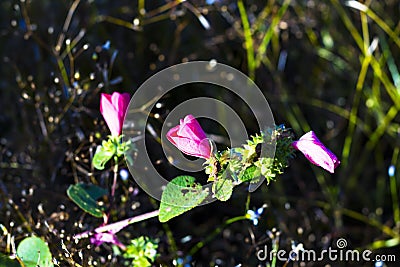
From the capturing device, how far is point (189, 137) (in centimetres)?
60

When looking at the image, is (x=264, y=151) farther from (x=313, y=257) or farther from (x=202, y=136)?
(x=313, y=257)

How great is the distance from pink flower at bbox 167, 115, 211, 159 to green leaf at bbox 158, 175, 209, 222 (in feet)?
0.21

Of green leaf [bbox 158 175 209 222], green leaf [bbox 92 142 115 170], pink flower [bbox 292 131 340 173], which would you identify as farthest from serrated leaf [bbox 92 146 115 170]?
pink flower [bbox 292 131 340 173]

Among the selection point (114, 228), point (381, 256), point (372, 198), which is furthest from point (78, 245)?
point (372, 198)

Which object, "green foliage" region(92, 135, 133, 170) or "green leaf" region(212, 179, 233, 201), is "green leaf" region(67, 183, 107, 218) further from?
"green leaf" region(212, 179, 233, 201)

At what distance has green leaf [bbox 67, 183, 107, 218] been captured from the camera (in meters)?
0.77

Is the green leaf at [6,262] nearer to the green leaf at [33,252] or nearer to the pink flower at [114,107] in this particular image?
the green leaf at [33,252]

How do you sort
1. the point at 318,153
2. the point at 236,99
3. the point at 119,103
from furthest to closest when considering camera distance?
the point at 236,99 < the point at 119,103 < the point at 318,153

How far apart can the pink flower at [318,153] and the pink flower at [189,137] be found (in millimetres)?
104

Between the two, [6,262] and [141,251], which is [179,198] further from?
[6,262]

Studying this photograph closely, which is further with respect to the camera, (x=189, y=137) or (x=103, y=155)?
(x=103, y=155)

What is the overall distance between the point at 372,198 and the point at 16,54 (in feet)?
2.93

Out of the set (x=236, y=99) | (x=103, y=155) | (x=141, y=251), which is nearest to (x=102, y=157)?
(x=103, y=155)

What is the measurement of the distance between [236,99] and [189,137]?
2.64ft
